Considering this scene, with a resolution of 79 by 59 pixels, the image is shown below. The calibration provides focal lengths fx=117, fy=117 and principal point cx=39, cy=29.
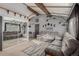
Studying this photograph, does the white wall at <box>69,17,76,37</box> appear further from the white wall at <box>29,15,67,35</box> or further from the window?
the window

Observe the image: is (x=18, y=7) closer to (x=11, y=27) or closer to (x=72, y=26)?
(x=11, y=27)

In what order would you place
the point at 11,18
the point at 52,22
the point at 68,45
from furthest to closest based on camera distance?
the point at 52,22 → the point at 11,18 → the point at 68,45

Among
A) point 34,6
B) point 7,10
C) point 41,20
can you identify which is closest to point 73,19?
point 41,20

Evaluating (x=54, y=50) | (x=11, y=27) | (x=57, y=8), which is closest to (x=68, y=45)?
(x=54, y=50)

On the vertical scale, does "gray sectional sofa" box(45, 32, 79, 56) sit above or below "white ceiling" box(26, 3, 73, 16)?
below

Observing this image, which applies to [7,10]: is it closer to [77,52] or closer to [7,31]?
[7,31]

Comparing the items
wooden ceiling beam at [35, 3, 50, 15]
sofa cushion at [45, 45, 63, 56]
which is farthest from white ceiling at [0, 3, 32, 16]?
sofa cushion at [45, 45, 63, 56]

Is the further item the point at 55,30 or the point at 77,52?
the point at 55,30

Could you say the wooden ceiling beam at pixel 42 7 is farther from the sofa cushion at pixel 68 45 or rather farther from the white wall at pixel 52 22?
the sofa cushion at pixel 68 45

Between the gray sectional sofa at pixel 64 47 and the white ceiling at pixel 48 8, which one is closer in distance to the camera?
the gray sectional sofa at pixel 64 47

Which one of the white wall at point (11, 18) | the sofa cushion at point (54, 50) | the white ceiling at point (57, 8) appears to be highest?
the white ceiling at point (57, 8)

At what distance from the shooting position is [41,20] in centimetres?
223

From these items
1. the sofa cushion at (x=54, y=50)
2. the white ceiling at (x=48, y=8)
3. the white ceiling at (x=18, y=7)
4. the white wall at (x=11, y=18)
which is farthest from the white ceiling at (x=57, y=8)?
the sofa cushion at (x=54, y=50)

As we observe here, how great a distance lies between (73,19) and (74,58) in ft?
2.31
